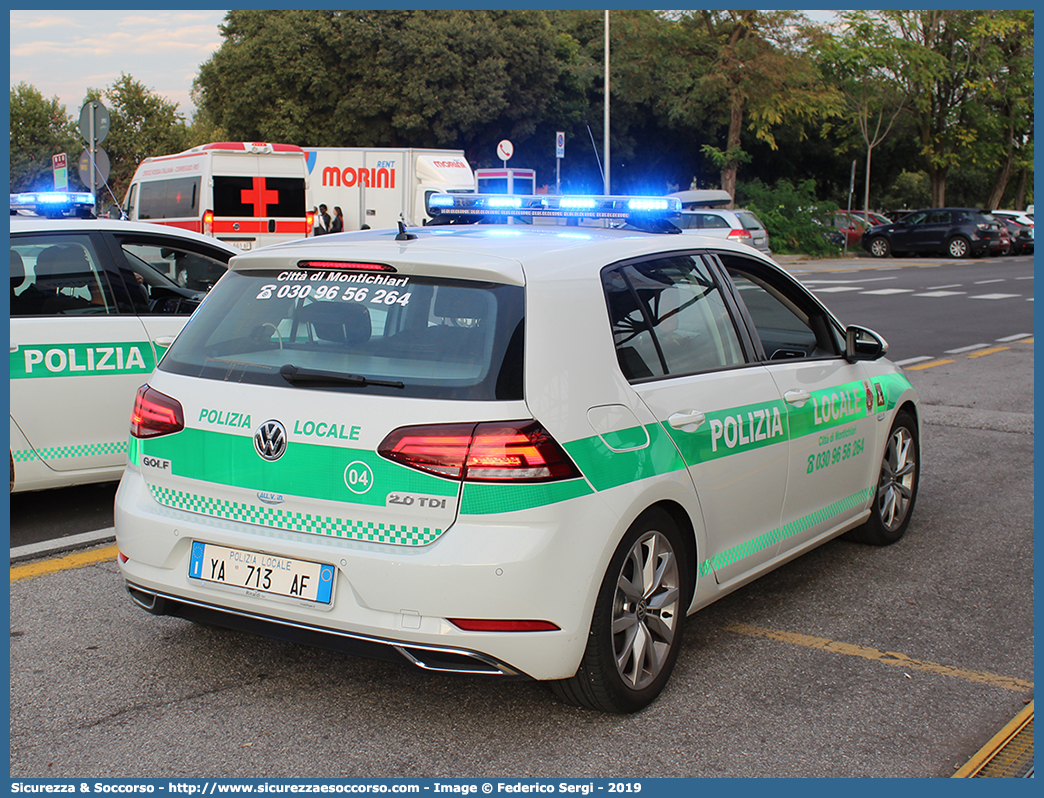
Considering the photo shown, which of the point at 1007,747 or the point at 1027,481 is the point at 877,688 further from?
the point at 1027,481

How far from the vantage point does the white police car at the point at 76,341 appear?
5.51 meters

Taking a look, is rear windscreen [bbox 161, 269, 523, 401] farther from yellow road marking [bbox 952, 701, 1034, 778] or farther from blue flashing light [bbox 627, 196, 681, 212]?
yellow road marking [bbox 952, 701, 1034, 778]

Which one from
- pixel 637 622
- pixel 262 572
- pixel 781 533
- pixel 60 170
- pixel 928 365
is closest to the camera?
pixel 262 572

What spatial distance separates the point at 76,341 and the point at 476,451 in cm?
324

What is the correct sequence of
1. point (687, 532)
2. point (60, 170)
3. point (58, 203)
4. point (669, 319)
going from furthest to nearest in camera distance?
point (60, 170) < point (58, 203) < point (669, 319) < point (687, 532)

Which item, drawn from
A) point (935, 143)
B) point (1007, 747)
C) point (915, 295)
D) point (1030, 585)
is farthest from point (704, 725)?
point (935, 143)

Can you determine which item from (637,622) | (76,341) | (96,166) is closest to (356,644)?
(637,622)

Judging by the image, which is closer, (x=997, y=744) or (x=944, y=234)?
(x=997, y=744)

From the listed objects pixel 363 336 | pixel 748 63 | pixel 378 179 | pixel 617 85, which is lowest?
pixel 363 336

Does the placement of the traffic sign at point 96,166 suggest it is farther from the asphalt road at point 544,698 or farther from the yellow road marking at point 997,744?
the yellow road marking at point 997,744

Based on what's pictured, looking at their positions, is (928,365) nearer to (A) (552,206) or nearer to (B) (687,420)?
(A) (552,206)

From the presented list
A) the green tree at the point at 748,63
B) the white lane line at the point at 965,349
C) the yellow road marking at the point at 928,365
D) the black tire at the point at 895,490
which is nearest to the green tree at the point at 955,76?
the green tree at the point at 748,63

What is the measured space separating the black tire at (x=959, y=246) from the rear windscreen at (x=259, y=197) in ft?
83.9

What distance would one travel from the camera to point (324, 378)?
337 cm
